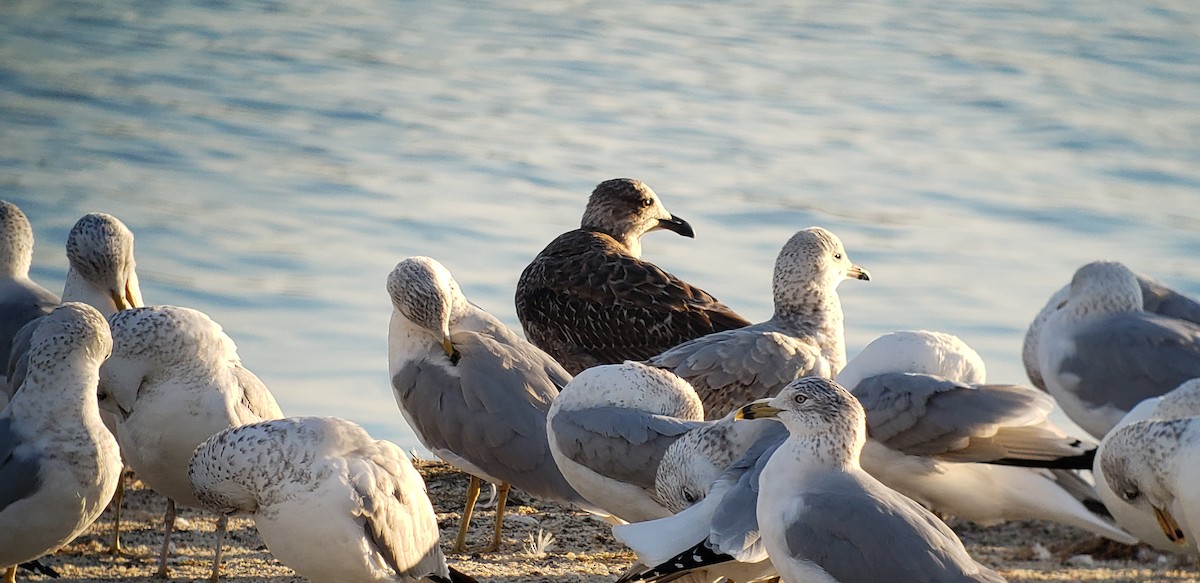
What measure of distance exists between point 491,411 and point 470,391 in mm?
126

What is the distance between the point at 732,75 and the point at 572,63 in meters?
1.73

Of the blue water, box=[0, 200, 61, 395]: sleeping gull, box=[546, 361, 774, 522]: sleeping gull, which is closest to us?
box=[546, 361, 774, 522]: sleeping gull

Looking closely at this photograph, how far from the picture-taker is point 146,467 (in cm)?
593

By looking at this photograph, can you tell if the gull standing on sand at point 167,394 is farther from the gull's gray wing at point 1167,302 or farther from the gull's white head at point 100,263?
the gull's gray wing at point 1167,302

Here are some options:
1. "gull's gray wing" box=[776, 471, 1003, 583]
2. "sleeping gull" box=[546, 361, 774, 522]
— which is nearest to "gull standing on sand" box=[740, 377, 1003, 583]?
"gull's gray wing" box=[776, 471, 1003, 583]

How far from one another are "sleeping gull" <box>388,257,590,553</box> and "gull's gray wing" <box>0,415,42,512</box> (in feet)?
5.62

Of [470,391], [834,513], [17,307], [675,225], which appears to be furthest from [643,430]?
[675,225]

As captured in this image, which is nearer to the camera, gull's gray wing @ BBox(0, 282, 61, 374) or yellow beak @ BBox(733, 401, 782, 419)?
yellow beak @ BBox(733, 401, 782, 419)

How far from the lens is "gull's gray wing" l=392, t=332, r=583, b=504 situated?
6371mm

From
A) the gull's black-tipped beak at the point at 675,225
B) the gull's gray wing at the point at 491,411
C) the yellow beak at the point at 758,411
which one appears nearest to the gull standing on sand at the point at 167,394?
the gull's gray wing at the point at 491,411

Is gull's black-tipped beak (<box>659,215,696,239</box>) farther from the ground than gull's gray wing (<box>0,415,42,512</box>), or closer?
closer

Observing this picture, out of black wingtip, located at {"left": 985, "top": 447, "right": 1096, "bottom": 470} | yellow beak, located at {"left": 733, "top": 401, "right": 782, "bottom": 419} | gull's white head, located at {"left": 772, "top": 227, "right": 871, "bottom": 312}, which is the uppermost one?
yellow beak, located at {"left": 733, "top": 401, "right": 782, "bottom": 419}

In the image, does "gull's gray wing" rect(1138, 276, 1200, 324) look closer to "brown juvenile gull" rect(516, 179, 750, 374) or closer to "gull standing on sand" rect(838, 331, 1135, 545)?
"brown juvenile gull" rect(516, 179, 750, 374)

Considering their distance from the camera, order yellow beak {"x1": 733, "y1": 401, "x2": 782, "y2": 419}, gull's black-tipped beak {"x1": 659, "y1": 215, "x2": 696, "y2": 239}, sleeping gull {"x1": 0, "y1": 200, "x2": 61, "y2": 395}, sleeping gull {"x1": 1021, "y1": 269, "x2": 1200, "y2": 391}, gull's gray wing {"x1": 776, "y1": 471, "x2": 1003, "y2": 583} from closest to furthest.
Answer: gull's gray wing {"x1": 776, "y1": 471, "x2": 1003, "y2": 583}
yellow beak {"x1": 733, "y1": 401, "x2": 782, "y2": 419}
sleeping gull {"x1": 0, "y1": 200, "x2": 61, "y2": 395}
sleeping gull {"x1": 1021, "y1": 269, "x2": 1200, "y2": 391}
gull's black-tipped beak {"x1": 659, "y1": 215, "x2": 696, "y2": 239}
